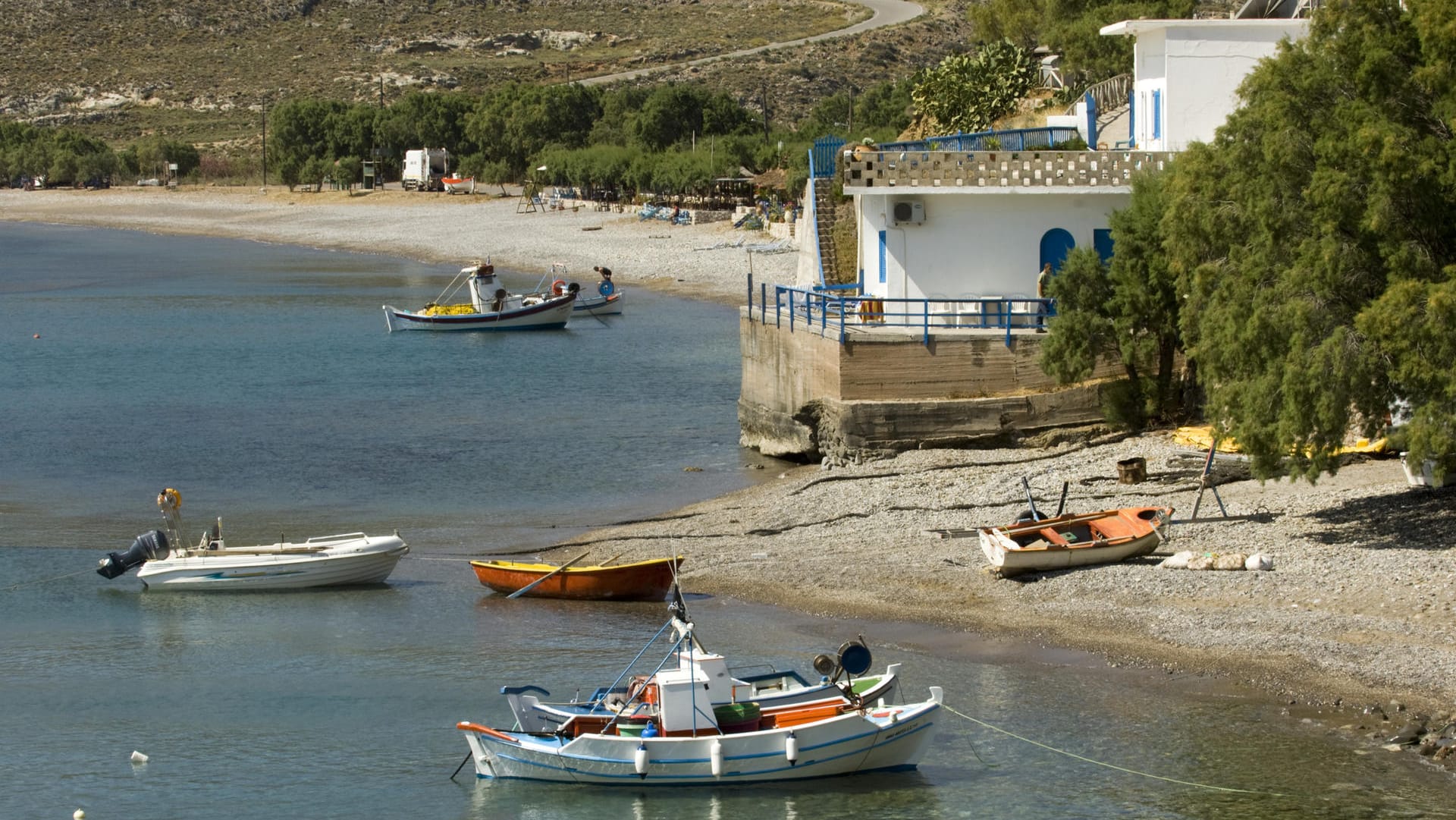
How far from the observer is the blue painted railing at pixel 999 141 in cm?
3634

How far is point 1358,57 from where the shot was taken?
69.4ft

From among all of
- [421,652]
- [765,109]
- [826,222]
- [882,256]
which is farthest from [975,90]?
[765,109]

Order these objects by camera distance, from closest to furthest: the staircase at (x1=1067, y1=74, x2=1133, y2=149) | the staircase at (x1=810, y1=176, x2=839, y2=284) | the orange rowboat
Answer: the orange rowboat
the staircase at (x1=810, y1=176, x2=839, y2=284)
the staircase at (x1=1067, y1=74, x2=1133, y2=149)

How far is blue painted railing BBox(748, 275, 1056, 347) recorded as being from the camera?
3005cm

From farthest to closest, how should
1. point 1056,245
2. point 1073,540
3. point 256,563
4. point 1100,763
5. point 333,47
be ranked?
point 333,47
point 1056,245
point 256,563
point 1073,540
point 1100,763

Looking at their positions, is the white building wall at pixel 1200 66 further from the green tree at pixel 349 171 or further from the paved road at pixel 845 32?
the paved road at pixel 845 32

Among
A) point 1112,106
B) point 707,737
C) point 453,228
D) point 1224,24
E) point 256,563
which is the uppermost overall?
point 1224,24

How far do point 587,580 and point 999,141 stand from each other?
16.7m

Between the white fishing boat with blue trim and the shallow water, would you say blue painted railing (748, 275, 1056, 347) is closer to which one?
the shallow water

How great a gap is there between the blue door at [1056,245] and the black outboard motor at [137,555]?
16.1m

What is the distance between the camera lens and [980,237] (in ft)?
104

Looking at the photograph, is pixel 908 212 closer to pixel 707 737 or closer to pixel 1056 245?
pixel 1056 245

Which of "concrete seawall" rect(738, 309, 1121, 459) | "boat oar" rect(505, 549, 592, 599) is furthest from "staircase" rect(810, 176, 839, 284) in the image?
"boat oar" rect(505, 549, 592, 599)

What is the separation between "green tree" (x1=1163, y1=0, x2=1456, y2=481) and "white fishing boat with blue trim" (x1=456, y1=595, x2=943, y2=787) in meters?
6.73
